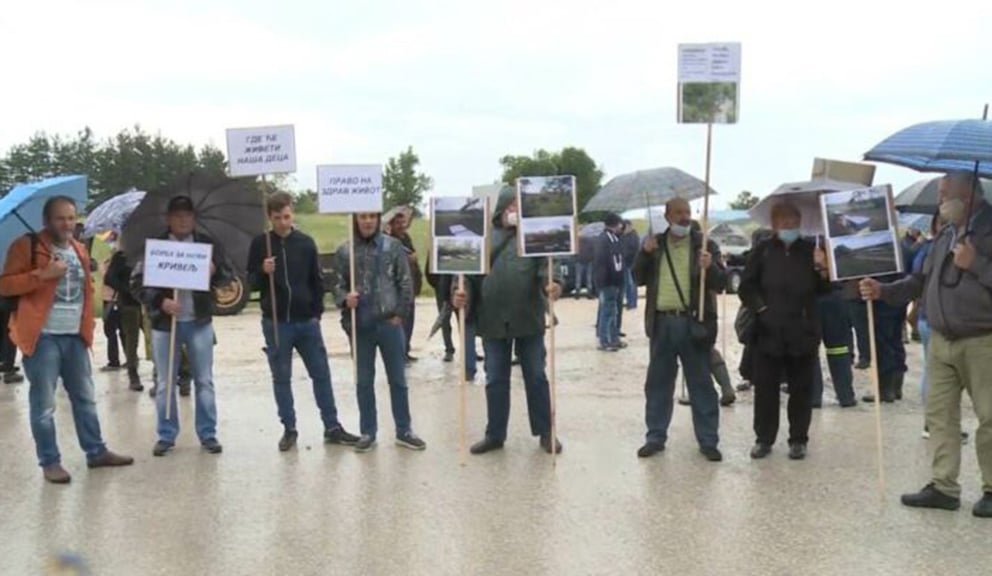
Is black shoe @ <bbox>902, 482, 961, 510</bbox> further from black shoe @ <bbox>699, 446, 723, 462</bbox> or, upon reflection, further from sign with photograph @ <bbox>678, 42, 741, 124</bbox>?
sign with photograph @ <bbox>678, 42, 741, 124</bbox>

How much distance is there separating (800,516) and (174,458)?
4.37 m

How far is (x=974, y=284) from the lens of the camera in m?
5.07

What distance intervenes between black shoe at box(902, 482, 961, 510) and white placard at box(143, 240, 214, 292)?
4.95 m

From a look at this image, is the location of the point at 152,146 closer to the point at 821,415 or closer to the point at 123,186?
the point at 123,186

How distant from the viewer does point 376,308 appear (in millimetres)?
6703

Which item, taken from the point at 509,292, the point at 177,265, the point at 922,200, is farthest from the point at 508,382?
the point at 922,200

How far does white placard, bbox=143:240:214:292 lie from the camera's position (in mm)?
6570

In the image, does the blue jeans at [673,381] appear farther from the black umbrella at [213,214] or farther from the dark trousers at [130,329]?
the dark trousers at [130,329]

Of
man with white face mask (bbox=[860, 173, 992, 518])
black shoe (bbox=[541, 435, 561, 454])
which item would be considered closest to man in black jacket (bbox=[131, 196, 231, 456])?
black shoe (bbox=[541, 435, 561, 454])

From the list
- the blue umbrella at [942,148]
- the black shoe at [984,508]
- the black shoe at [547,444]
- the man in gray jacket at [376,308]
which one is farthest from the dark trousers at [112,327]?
the black shoe at [984,508]

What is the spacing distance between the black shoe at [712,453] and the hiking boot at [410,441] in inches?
80.7

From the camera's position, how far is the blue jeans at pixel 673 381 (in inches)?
253

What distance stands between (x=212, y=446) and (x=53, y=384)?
1201 millimetres

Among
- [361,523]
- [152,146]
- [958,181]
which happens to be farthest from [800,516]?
[152,146]
